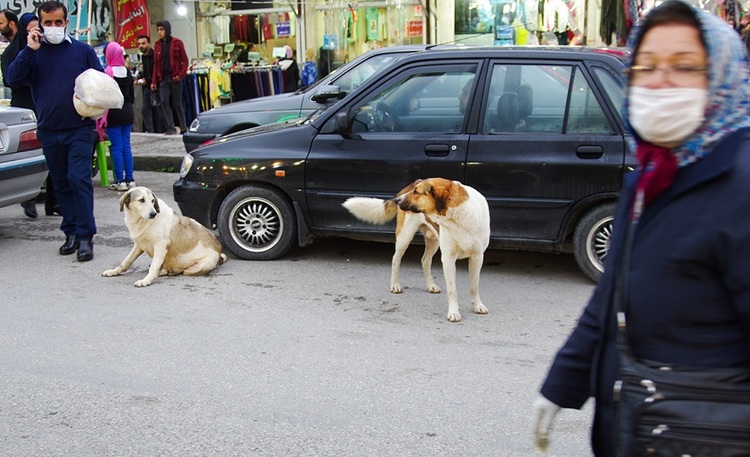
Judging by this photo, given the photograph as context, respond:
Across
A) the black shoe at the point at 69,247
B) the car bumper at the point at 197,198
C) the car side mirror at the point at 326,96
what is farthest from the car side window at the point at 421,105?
the car side mirror at the point at 326,96

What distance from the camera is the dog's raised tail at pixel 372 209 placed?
625cm

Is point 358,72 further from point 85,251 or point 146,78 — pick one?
point 146,78

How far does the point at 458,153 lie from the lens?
6.57m

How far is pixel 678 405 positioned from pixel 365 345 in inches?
141

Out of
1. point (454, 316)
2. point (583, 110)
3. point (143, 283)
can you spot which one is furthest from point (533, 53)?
point (143, 283)

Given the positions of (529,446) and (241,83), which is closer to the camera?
(529,446)

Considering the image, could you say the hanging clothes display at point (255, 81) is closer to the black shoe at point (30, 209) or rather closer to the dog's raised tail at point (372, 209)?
the black shoe at point (30, 209)

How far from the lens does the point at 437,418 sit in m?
4.18

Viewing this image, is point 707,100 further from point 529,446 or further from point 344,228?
point 344,228

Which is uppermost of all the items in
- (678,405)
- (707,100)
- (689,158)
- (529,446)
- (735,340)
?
(707,100)

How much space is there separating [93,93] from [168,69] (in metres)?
7.76

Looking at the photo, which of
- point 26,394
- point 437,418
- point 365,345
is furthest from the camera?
point 365,345

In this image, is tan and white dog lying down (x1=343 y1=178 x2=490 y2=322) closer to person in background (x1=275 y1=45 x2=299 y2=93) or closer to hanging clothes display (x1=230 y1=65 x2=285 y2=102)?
hanging clothes display (x1=230 y1=65 x2=285 y2=102)

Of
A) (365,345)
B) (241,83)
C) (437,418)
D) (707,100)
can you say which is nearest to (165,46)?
(241,83)
